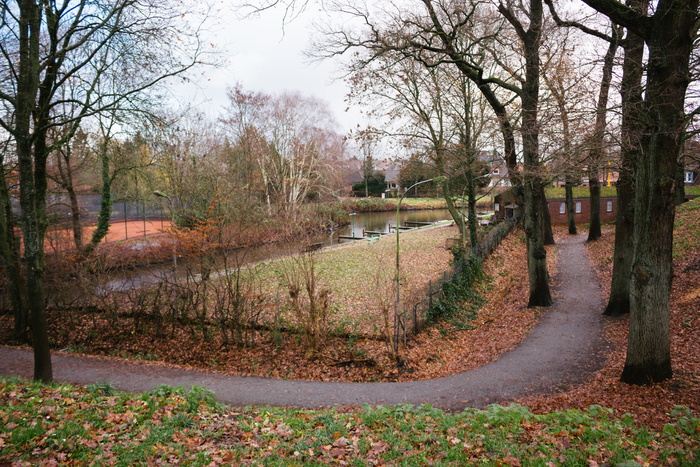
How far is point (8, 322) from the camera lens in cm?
1563

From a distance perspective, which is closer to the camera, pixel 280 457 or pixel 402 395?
pixel 280 457

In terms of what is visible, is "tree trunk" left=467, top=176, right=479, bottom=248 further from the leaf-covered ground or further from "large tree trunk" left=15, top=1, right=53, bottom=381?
"large tree trunk" left=15, top=1, right=53, bottom=381

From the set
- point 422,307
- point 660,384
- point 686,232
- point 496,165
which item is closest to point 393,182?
point 496,165

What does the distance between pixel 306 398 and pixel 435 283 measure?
7.19 meters

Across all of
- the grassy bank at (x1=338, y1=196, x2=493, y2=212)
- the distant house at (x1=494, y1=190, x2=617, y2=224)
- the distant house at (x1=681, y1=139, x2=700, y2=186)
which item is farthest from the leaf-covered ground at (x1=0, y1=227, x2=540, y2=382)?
the grassy bank at (x1=338, y1=196, x2=493, y2=212)

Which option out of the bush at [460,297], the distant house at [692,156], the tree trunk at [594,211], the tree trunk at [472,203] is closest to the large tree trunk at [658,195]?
the distant house at [692,156]

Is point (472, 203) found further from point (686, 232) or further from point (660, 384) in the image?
point (660, 384)

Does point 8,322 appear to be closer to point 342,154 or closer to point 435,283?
point 435,283

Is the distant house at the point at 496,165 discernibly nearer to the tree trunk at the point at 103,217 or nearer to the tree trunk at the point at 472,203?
the tree trunk at the point at 472,203

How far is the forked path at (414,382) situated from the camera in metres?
8.45

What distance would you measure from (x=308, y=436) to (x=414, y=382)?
4.76m

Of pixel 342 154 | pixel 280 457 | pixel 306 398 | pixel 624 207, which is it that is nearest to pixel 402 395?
pixel 306 398

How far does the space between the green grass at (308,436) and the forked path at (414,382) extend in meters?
2.07

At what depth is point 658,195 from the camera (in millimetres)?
7102
